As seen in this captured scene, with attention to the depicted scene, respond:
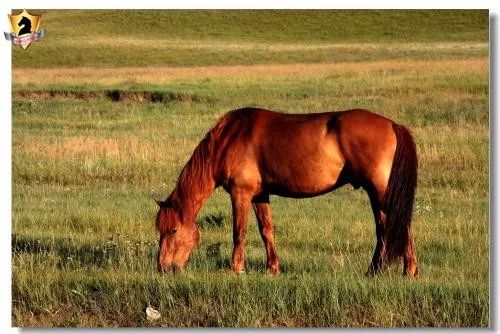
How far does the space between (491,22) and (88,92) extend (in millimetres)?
11919

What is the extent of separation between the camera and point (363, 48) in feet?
52.8

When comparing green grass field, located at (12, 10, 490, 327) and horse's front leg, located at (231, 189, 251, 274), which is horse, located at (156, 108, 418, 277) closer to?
horse's front leg, located at (231, 189, 251, 274)

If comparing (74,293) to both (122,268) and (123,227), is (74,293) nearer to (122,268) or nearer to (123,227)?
(122,268)

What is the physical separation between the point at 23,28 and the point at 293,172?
8.30ft

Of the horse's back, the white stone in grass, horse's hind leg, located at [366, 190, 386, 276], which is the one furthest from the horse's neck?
horse's hind leg, located at [366, 190, 386, 276]

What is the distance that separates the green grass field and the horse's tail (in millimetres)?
240

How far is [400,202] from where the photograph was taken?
774 cm

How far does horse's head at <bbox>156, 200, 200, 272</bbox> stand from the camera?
25.7 ft

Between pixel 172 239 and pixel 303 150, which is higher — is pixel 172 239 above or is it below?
below

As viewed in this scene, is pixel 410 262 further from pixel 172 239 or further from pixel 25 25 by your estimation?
pixel 25 25

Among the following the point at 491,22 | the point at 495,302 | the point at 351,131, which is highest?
the point at 491,22

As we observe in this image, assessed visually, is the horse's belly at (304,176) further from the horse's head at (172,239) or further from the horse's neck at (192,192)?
the horse's head at (172,239)

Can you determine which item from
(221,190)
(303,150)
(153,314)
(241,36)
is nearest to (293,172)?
(303,150)

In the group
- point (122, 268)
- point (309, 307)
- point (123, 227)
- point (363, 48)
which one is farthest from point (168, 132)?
point (309, 307)
